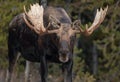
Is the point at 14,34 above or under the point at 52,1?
above

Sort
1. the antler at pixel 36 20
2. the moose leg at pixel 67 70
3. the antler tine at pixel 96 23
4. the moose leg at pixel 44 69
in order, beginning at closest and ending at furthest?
the antler at pixel 36 20 → the moose leg at pixel 67 70 → the moose leg at pixel 44 69 → the antler tine at pixel 96 23

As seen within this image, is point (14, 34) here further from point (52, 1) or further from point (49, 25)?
point (52, 1)

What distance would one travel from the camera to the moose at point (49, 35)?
→ 1208 centimetres

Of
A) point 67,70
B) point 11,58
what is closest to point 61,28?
point 67,70

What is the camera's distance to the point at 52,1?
2603cm

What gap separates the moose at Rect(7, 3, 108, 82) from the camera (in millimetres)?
12078

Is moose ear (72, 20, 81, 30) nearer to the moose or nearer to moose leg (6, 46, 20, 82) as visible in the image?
the moose

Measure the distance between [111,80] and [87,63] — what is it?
862 centimetres

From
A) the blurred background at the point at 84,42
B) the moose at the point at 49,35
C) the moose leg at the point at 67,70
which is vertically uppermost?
the moose at the point at 49,35

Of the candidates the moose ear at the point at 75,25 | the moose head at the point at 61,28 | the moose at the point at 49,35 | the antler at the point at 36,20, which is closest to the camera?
the moose head at the point at 61,28

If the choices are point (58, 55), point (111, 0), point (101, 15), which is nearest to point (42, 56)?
point (58, 55)

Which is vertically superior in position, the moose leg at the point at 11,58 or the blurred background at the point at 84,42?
the moose leg at the point at 11,58

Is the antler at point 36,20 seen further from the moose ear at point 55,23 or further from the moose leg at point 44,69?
the moose leg at point 44,69

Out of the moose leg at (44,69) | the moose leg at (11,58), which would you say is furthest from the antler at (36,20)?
the moose leg at (11,58)
